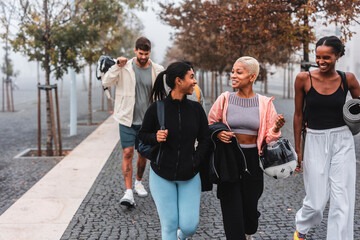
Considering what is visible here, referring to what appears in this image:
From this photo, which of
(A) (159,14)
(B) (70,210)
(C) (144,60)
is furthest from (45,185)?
(A) (159,14)

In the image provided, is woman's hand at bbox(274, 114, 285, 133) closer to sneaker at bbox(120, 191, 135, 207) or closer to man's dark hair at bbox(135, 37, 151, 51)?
man's dark hair at bbox(135, 37, 151, 51)

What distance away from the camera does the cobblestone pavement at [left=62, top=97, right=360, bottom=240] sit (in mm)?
4082

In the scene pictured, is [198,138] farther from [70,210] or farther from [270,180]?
[270,180]

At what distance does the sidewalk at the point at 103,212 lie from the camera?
412cm

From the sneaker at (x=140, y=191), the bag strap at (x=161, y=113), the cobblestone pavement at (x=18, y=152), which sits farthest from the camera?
the cobblestone pavement at (x=18, y=152)

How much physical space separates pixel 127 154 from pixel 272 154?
2.31 metres

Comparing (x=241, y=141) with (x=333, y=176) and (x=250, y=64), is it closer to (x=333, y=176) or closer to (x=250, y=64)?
(x=250, y=64)

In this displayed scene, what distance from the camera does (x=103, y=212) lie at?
477cm

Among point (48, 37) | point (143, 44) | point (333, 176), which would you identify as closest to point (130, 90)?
point (143, 44)

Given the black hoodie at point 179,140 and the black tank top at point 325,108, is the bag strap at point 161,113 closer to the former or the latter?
the black hoodie at point 179,140

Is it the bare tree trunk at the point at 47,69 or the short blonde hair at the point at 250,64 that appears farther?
the bare tree trunk at the point at 47,69

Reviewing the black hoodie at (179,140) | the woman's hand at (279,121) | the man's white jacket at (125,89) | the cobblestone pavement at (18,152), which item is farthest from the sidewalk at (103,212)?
the woman's hand at (279,121)

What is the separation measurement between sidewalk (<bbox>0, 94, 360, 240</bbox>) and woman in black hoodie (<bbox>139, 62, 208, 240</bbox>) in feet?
3.26

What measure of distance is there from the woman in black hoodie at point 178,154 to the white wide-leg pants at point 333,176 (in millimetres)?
931
